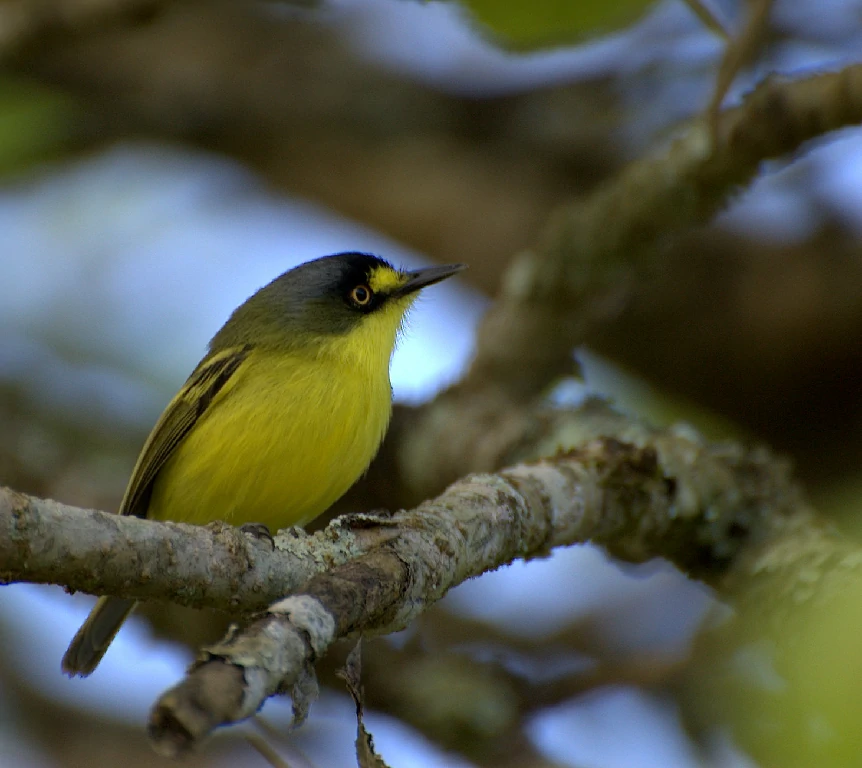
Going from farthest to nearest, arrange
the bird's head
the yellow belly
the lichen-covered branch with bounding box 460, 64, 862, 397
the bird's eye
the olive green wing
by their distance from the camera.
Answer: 1. the bird's eye
2. the bird's head
3. the olive green wing
4. the yellow belly
5. the lichen-covered branch with bounding box 460, 64, 862, 397

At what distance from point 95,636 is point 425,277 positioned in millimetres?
2469

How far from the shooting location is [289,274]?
18.8ft

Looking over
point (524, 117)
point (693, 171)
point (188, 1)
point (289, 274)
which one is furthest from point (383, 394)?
point (188, 1)

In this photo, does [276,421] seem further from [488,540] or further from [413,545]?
[413,545]

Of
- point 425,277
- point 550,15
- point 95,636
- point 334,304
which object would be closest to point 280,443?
point 334,304

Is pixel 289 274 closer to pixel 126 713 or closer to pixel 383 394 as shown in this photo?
pixel 383 394

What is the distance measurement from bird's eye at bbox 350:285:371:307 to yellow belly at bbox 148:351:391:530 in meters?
0.70

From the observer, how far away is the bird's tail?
15.8 feet

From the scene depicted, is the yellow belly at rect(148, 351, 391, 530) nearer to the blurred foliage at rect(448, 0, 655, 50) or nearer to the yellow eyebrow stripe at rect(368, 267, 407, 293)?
the yellow eyebrow stripe at rect(368, 267, 407, 293)

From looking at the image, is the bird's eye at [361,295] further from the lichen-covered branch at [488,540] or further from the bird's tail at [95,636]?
the bird's tail at [95,636]

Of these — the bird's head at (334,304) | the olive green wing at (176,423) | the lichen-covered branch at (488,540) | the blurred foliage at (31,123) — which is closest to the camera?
the lichen-covered branch at (488,540)

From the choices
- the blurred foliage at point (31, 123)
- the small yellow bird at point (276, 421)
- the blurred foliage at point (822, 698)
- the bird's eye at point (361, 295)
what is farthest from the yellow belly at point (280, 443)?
the blurred foliage at point (31, 123)

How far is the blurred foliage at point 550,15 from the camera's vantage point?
308 centimetres

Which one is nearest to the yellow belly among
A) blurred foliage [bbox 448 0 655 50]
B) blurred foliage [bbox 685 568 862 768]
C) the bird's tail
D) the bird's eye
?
the bird's tail
